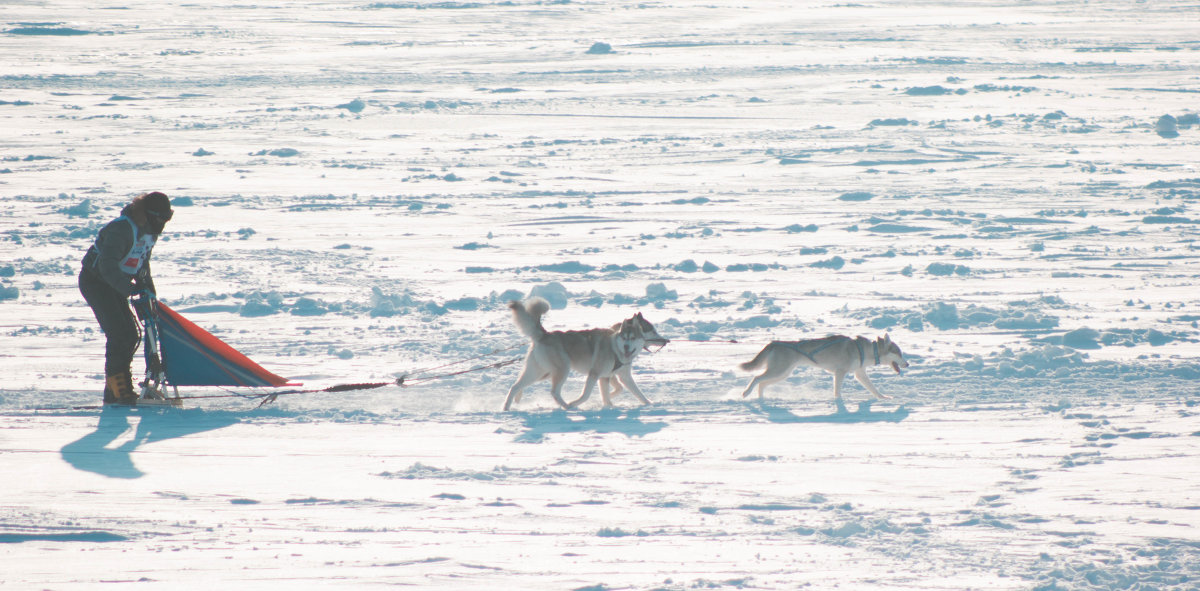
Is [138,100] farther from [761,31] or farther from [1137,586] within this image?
[1137,586]

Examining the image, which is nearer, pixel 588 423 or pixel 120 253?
pixel 120 253

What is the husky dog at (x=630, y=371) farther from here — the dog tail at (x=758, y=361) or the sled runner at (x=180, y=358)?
the sled runner at (x=180, y=358)

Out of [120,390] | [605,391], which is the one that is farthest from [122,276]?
[605,391]

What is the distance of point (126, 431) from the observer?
19.1 feet

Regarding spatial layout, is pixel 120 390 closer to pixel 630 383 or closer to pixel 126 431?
pixel 126 431

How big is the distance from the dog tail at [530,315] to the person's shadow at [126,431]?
5.14 feet

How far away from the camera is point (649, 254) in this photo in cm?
1134

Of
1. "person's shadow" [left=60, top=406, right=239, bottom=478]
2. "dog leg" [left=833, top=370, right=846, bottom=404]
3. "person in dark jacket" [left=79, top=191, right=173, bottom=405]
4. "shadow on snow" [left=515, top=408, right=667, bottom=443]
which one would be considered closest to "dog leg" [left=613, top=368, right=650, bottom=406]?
"shadow on snow" [left=515, top=408, right=667, bottom=443]

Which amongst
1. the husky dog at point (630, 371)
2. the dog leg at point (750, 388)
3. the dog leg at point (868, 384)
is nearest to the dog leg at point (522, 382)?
the husky dog at point (630, 371)

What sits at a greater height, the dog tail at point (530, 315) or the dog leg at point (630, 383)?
the dog tail at point (530, 315)

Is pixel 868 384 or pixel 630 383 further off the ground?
pixel 630 383

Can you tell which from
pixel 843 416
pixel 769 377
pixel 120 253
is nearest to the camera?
pixel 120 253

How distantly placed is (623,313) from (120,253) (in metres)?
4.20

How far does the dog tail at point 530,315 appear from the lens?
647 cm
